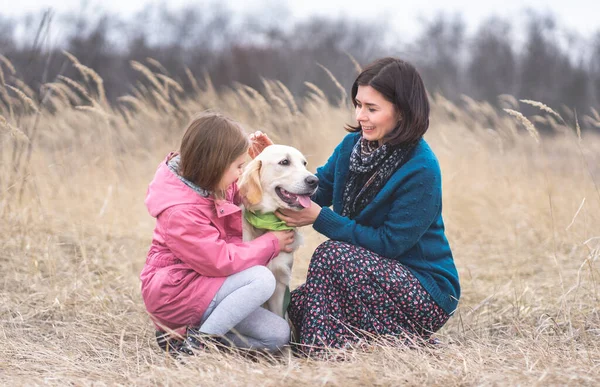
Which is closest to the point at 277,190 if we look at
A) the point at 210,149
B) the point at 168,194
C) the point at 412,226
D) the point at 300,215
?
the point at 300,215

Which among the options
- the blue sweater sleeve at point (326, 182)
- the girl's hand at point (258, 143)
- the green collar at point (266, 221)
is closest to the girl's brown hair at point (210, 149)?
the green collar at point (266, 221)

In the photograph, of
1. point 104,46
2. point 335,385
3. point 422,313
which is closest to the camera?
point 335,385

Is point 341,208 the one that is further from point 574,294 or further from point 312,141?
point 312,141

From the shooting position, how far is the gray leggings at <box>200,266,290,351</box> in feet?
8.93

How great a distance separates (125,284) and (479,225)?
3073 mm

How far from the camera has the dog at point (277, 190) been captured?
114 inches

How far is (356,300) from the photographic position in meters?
2.83

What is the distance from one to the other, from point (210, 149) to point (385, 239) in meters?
0.84

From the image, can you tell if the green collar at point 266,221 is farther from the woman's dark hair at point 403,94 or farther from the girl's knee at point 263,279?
the woman's dark hair at point 403,94

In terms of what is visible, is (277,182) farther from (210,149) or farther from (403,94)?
(403,94)

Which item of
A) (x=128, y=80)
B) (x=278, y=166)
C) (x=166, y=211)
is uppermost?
(x=278, y=166)

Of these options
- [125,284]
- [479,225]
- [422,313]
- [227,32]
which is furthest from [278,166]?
[227,32]

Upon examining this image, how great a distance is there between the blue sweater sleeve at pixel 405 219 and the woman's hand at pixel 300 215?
72mm

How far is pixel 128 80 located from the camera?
13.3 meters
